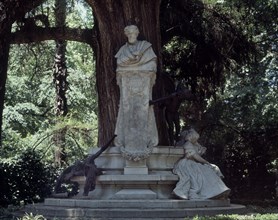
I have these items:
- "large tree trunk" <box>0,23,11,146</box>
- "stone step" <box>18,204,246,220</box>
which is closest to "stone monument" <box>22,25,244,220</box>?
"stone step" <box>18,204,246,220</box>

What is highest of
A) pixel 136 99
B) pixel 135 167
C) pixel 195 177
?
pixel 136 99

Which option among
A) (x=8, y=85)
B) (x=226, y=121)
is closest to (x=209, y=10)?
(x=226, y=121)

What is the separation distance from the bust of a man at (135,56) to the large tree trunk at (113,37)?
75 cm

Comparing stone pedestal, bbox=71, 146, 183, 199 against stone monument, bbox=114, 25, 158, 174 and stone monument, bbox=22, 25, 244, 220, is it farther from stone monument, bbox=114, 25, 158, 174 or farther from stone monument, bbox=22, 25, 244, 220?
stone monument, bbox=114, 25, 158, 174

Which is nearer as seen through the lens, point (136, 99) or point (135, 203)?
point (135, 203)

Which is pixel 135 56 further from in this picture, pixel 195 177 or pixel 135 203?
pixel 135 203

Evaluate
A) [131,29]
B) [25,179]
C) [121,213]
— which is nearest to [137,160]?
[121,213]

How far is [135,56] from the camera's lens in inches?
489

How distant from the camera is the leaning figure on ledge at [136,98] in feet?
40.1

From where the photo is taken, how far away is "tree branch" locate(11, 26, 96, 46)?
661 inches

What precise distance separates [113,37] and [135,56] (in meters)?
1.58

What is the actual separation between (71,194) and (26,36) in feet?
19.4

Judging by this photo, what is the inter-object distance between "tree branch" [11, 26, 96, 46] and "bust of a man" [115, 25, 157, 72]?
422cm

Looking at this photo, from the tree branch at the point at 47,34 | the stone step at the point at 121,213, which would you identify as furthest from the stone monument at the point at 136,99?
the tree branch at the point at 47,34
